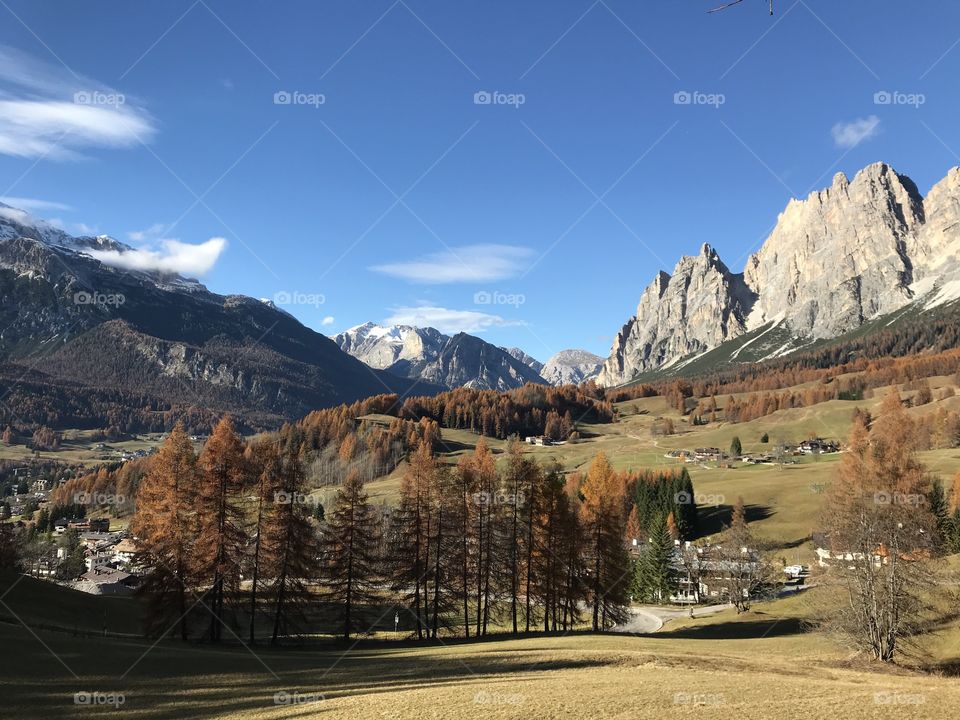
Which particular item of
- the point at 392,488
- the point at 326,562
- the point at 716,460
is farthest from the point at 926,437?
the point at 326,562

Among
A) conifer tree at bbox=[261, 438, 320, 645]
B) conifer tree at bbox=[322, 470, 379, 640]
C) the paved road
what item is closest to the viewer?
conifer tree at bbox=[261, 438, 320, 645]

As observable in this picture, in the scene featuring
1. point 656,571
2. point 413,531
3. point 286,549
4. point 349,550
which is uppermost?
point 413,531

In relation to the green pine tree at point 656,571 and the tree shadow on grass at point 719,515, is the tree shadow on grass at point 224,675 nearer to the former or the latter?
the green pine tree at point 656,571

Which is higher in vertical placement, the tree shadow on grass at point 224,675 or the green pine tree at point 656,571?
the tree shadow on grass at point 224,675

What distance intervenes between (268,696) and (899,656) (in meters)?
37.9

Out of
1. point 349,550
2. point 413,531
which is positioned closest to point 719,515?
point 413,531

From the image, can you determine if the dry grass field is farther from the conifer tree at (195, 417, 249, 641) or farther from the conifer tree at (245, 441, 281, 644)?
the conifer tree at (245, 441, 281, 644)

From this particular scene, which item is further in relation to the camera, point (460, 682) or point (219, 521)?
point (219, 521)

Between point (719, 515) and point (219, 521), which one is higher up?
point (219, 521)

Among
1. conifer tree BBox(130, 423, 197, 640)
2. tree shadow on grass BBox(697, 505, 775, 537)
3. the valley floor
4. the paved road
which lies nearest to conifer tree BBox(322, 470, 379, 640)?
the valley floor

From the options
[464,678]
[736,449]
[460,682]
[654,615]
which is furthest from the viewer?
[736,449]

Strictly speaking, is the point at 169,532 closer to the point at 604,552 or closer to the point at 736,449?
the point at 604,552

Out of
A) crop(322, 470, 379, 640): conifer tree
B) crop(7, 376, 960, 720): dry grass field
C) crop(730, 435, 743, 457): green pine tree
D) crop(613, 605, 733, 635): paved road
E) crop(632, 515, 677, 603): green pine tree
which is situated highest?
crop(730, 435, 743, 457): green pine tree

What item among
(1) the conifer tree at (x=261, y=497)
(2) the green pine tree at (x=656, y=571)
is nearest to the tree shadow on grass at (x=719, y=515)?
(2) the green pine tree at (x=656, y=571)
